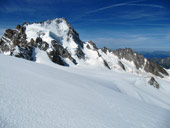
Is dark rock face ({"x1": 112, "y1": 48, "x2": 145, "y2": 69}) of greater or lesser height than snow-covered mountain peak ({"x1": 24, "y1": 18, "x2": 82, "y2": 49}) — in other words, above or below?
below

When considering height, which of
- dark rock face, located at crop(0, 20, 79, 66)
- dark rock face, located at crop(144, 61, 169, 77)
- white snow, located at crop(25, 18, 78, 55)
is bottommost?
dark rock face, located at crop(144, 61, 169, 77)

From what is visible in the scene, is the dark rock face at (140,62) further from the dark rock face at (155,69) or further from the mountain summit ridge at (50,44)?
the mountain summit ridge at (50,44)

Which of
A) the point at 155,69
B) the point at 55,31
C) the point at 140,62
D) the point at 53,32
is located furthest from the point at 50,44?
the point at 155,69

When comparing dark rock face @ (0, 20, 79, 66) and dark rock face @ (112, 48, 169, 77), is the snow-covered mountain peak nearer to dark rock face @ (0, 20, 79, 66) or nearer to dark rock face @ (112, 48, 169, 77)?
dark rock face @ (0, 20, 79, 66)

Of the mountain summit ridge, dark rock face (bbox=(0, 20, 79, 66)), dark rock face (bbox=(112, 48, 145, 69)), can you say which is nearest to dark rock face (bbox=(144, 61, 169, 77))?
dark rock face (bbox=(112, 48, 145, 69))

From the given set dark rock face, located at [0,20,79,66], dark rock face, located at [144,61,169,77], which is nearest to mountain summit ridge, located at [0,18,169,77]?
dark rock face, located at [0,20,79,66]

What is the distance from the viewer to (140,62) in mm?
122188

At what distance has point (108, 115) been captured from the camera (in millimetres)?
→ 5422

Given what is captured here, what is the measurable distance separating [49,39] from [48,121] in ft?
198

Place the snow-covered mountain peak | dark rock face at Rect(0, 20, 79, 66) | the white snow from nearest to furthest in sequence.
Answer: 1. dark rock face at Rect(0, 20, 79, 66)
2. the white snow
3. the snow-covered mountain peak

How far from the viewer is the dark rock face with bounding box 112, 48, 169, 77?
11388cm

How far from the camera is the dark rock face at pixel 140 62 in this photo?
11388 cm

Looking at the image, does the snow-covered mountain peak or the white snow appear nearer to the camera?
the white snow

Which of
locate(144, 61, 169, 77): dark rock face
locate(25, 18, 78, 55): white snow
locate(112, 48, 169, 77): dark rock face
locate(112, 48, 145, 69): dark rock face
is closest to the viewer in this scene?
locate(25, 18, 78, 55): white snow
